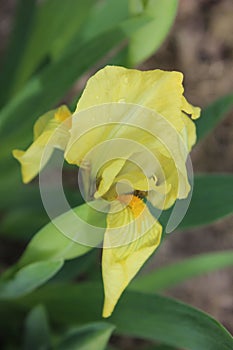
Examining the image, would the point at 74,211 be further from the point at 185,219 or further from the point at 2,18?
the point at 2,18

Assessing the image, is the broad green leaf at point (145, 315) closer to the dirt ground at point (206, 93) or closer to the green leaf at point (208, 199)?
the green leaf at point (208, 199)

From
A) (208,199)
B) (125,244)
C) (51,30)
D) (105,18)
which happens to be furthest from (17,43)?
(125,244)

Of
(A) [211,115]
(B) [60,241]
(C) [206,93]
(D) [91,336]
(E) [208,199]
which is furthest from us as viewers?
(C) [206,93]

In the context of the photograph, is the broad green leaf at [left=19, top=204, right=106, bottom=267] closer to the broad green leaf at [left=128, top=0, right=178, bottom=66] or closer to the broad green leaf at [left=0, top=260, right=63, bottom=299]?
the broad green leaf at [left=0, top=260, right=63, bottom=299]

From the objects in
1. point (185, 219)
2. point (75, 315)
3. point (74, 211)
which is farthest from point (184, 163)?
point (75, 315)

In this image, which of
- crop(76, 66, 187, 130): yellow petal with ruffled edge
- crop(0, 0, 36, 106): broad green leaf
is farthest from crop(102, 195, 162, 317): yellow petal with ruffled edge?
crop(0, 0, 36, 106): broad green leaf

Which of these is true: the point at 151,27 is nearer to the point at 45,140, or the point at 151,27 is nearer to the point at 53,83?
the point at 53,83

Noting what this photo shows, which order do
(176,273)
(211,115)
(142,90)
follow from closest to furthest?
1. (142,90)
2. (211,115)
3. (176,273)

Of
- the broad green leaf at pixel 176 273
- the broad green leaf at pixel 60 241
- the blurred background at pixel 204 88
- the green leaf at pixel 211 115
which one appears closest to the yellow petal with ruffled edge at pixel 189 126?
the broad green leaf at pixel 60 241
